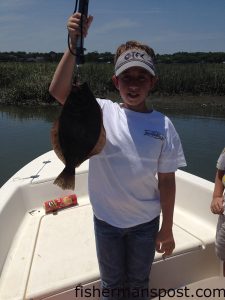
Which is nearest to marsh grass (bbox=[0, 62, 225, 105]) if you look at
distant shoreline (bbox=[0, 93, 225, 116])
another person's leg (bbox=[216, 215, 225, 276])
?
distant shoreline (bbox=[0, 93, 225, 116])

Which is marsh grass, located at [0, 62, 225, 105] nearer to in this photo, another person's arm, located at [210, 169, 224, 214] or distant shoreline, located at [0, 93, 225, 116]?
distant shoreline, located at [0, 93, 225, 116]

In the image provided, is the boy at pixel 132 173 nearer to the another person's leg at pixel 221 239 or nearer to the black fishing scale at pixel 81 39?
the black fishing scale at pixel 81 39

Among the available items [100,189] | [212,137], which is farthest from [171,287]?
[212,137]

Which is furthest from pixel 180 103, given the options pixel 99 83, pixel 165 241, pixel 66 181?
pixel 66 181

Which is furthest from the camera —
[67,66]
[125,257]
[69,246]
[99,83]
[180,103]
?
[99,83]

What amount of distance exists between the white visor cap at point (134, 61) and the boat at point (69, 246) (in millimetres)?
1330

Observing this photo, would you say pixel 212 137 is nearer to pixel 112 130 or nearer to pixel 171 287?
pixel 171 287

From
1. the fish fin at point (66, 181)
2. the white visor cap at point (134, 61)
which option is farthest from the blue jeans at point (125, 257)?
the white visor cap at point (134, 61)

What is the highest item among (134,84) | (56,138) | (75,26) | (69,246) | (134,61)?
(75,26)

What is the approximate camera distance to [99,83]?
74.4 ft

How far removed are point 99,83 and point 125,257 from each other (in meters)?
21.1

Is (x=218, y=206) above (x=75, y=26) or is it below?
below

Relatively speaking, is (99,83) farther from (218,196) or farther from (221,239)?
(221,239)

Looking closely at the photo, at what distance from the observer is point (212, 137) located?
12.6 metres
